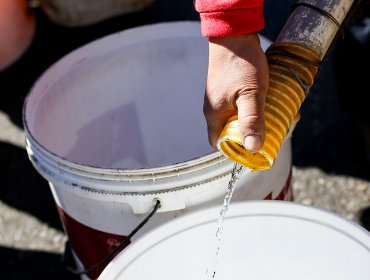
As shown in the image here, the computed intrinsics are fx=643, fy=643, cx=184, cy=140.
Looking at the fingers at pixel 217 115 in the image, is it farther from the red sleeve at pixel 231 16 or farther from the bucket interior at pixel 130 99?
the bucket interior at pixel 130 99

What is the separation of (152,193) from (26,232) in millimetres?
787

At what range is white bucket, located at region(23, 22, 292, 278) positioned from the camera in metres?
1.02

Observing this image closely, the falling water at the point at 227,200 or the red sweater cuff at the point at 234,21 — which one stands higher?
the red sweater cuff at the point at 234,21

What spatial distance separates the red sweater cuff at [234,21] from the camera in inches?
36.6

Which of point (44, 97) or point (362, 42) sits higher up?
point (44, 97)

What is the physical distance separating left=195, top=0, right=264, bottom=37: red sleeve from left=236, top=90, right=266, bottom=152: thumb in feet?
0.35

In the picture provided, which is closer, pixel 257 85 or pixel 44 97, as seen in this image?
pixel 257 85

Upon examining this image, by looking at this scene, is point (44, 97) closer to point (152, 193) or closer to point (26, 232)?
point (152, 193)

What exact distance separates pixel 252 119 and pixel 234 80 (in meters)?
0.09

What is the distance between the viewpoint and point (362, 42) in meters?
1.58

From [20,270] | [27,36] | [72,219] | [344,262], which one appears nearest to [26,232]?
[20,270]

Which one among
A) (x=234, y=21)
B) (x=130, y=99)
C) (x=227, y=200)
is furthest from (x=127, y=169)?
(x=130, y=99)

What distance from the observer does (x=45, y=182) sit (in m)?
1.81

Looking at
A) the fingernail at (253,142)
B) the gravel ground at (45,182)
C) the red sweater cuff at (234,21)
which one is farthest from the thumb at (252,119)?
the gravel ground at (45,182)
